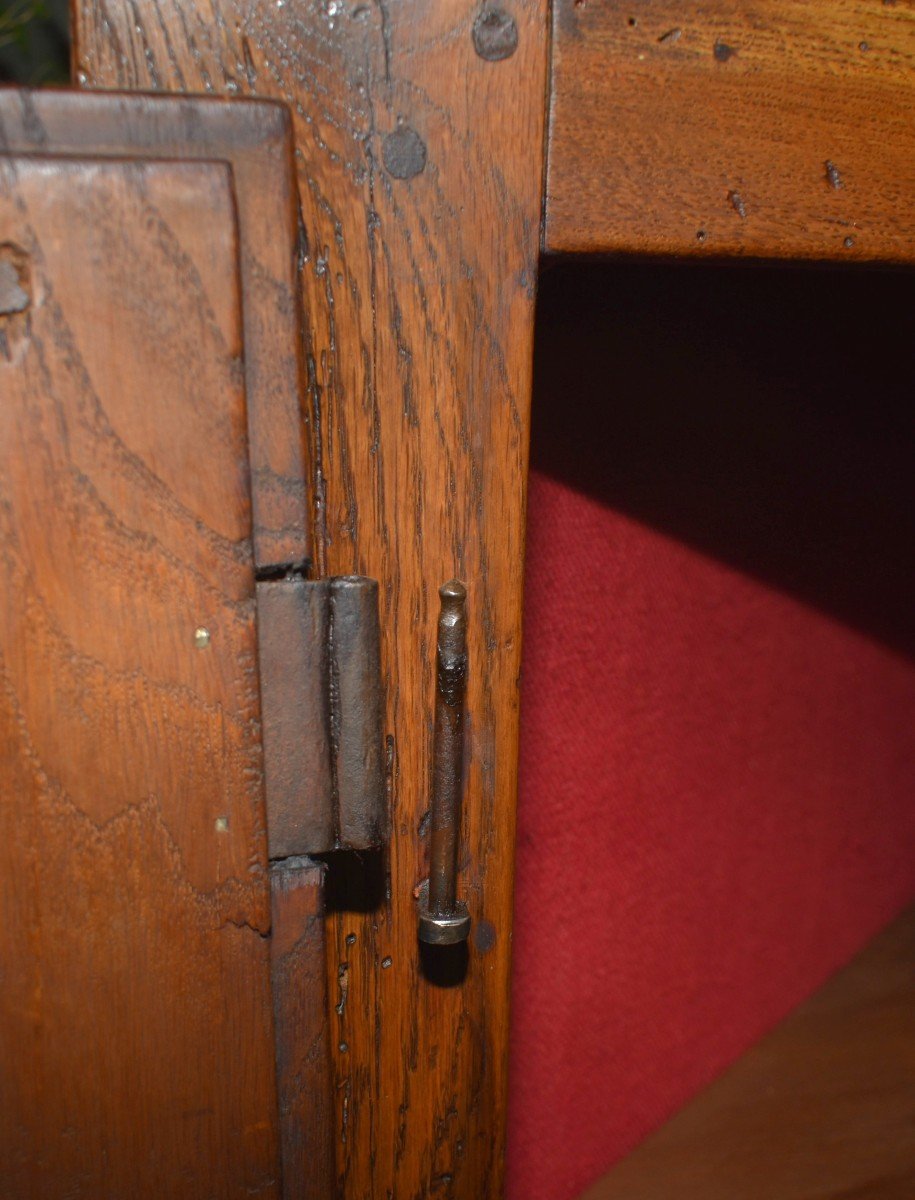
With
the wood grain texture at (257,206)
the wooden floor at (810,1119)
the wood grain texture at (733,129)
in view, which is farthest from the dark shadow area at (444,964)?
the wooden floor at (810,1119)

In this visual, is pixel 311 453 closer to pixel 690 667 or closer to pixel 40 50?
pixel 690 667

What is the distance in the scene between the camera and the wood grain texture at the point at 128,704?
0.34 metres

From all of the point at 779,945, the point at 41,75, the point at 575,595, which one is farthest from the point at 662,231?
the point at 41,75

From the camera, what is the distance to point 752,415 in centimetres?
79

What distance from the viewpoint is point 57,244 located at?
1.08 ft

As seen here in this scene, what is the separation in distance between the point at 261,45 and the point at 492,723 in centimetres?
29

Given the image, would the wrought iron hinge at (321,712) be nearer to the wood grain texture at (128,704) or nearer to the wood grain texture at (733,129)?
the wood grain texture at (128,704)

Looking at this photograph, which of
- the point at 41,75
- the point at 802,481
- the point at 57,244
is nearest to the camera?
the point at 57,244

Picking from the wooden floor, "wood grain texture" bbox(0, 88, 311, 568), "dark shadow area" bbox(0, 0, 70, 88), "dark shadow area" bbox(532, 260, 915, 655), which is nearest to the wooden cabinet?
"wood grain texture" bbox(0, 88, 311, 568)

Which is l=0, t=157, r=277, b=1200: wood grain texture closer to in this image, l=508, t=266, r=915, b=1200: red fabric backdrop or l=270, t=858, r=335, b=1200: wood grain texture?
l=270, t=858, r=335, b=1200: wood grain texture

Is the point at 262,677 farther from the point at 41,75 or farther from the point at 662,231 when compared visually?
the point at 41,75

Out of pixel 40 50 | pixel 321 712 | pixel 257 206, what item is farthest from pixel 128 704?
pixel 40 50

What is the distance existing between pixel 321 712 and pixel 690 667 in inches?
18.5

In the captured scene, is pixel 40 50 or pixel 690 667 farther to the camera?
pixel 40 50
